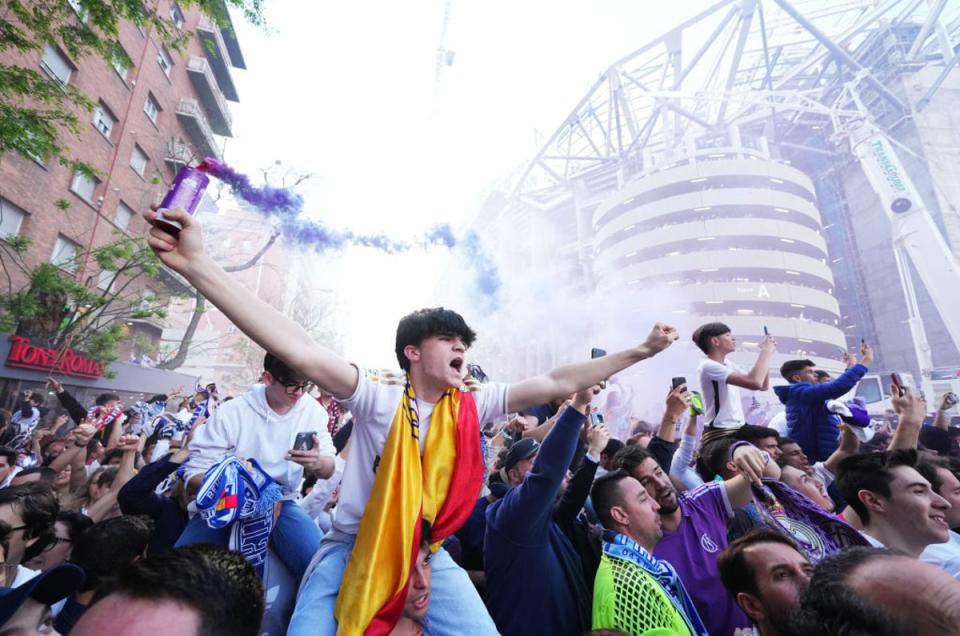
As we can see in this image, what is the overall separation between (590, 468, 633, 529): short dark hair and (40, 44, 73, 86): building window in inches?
746

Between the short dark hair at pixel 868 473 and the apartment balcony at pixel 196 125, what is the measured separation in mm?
27432

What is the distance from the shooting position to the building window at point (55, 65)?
13781mm

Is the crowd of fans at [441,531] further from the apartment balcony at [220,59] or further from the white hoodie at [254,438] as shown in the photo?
the apartment balcony at [220,59]

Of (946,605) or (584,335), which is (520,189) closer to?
(584,335)

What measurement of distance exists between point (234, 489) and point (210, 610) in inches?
48.0

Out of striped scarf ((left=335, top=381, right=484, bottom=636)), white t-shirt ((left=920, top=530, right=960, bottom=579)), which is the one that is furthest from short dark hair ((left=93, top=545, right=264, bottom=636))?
white t-shirt ((left=920, top=530, right=960, bottom=579))

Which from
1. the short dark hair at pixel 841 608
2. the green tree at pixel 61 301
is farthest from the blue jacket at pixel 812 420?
the green tree at pixel 61 301

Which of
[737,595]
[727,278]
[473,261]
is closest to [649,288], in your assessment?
[727,278]

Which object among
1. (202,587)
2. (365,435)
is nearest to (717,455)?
(365,435)

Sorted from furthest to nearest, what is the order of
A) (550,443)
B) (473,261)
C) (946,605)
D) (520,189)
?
1. (520,189)
2. (473,261)
3. (550,443)
4. (946,605)

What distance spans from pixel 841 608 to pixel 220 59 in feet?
105

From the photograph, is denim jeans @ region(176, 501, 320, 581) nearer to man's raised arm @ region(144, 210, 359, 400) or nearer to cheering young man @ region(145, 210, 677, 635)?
cheering young man @ region(145, 210, 677, 635)

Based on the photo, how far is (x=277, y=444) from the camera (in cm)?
288

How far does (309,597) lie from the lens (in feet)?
6.03
